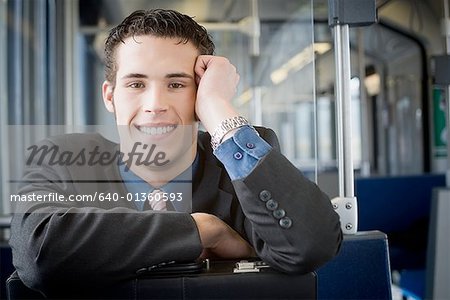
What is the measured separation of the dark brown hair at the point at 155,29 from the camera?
2.62 feet

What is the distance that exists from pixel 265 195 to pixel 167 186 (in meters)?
0.14

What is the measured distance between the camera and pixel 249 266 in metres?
0.81

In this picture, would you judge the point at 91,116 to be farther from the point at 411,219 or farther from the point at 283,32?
the point at 283,32

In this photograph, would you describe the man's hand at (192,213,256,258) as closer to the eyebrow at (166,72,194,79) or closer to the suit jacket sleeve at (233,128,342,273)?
the suit jacket sleeve at (233,128,342,273)

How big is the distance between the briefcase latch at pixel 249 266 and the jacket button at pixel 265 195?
117 millimetres

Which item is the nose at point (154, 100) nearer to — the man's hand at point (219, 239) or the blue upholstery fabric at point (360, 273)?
the man's hand at point (219, 239)

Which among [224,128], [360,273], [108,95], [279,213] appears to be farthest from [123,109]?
[360,273]

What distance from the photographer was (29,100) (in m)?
1.66

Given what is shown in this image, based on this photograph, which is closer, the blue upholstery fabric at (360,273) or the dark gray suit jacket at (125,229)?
the dark gray suit jacket at (125,229)

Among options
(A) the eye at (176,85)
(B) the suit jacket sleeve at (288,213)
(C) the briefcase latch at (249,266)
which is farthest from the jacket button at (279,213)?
(A) the eye at (176,85)

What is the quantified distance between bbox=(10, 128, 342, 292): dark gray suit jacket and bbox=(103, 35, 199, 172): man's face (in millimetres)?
49

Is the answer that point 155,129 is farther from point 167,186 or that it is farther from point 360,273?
point 360,273

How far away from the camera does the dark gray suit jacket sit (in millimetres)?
749

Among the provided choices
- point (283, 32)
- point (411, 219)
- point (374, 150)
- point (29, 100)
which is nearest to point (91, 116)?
point (29, 100)
